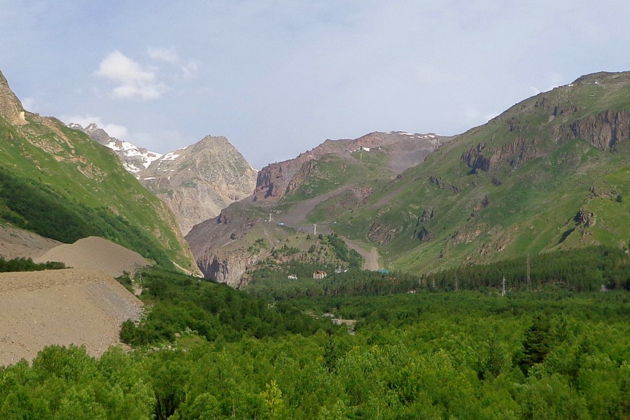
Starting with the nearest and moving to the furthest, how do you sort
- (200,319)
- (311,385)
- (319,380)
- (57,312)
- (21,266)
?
(311,385) → (319,380) → (57,312) → (21,266) → (200,319)

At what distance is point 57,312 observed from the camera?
11262 centimetres

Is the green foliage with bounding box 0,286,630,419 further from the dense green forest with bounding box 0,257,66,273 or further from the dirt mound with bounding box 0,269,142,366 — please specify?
the dense green forest with bounding box 0,257,66,273

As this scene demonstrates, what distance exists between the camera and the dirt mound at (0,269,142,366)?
9894 centimetres

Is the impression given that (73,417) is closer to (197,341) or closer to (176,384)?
(176,384)

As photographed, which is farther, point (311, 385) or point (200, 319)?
point (200, 319)

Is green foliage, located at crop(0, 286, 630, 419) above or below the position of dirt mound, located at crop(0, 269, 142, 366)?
below

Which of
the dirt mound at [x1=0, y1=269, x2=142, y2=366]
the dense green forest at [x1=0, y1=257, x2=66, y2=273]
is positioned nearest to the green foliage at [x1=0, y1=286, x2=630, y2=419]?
the dirt mound at [x1=0, y1=269, x2=142, y2=366]

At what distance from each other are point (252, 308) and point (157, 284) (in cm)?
2355

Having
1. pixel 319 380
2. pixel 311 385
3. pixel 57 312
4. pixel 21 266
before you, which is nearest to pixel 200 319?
pixel 21 266

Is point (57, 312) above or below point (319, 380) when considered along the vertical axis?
above

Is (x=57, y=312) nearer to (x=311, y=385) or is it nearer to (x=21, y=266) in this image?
(x=311, y=385)

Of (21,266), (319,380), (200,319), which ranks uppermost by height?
(21,266)

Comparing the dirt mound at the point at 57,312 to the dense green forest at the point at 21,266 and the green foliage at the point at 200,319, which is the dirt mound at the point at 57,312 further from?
the dense green forest at the point at 21,266

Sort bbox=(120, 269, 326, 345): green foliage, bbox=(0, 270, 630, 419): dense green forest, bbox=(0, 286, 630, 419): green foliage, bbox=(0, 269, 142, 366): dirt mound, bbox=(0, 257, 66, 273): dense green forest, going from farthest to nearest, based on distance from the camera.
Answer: bbox=(0, 257, 66, 273): dense green forest
bbox=(120, 269, 326, 345): green foliage
bbox=(0, 269, 142, 366): dirt mound
bbox=(0, 270, 630, 419): dense green forest
bbox=(0, 286, 630, 419): green foliage
